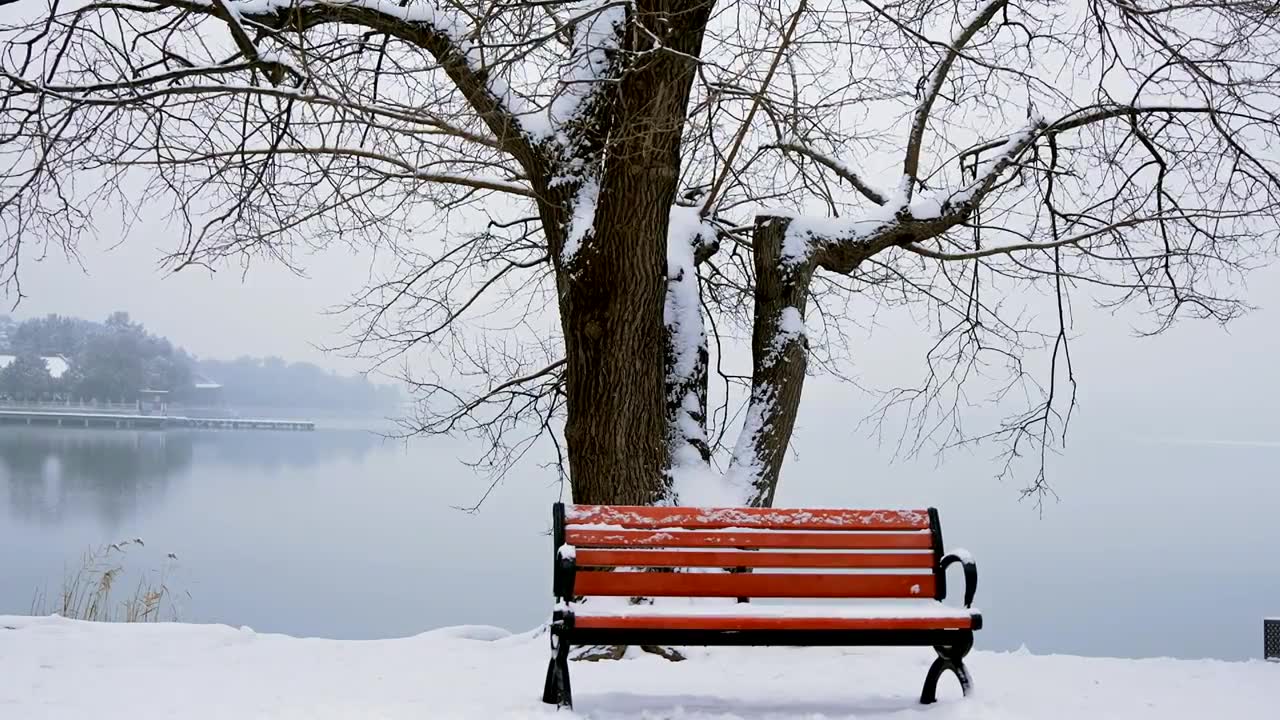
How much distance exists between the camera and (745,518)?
4613mm

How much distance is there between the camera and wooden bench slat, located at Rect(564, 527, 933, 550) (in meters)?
4.38

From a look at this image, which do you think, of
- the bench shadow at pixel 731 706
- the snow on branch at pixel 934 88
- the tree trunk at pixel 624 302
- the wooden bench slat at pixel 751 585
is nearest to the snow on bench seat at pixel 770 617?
the wooden bench slat at pixel 751 585

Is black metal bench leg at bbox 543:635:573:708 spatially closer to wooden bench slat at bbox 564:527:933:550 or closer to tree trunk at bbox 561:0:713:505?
wooden bench slat at bbox 564:527:933:550

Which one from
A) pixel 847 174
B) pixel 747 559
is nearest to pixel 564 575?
pixel 747 559

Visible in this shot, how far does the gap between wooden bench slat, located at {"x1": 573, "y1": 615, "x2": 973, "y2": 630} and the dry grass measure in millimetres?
5449

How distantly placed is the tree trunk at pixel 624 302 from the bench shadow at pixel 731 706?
151 centimetres

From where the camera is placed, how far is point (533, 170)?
6055 mm

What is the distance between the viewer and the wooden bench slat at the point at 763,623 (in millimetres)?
3797

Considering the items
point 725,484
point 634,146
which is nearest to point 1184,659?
point 725,484

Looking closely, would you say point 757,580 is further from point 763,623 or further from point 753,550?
point 763,623

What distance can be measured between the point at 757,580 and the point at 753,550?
14cm

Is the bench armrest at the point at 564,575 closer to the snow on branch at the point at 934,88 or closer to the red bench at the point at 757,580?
the red bench at the point at 757,580

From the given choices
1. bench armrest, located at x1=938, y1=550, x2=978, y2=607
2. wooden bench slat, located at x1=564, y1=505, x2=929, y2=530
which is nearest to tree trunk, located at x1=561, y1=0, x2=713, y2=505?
wooden bench slat, located at x1=564, y1=505, x2=929, y2=530

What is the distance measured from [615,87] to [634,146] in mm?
459
